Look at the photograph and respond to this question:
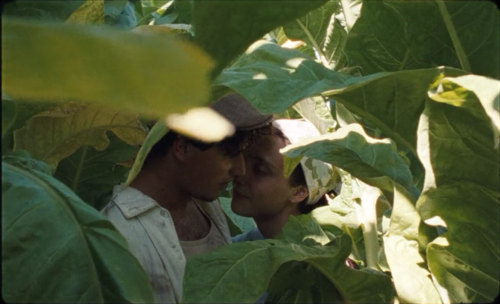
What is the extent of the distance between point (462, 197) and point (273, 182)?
3.01 ft

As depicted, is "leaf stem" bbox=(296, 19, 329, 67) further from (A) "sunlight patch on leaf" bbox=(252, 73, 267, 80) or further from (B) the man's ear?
(A) "sunlight patch on leaf" bbox=(252, 73, 267, 80)

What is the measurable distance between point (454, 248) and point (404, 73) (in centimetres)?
28

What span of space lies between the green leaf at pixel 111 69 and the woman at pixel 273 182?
1.76 m

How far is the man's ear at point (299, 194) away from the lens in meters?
2.15

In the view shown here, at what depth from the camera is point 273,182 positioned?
209 centimetres

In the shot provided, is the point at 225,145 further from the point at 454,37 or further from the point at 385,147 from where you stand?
the point at 454,37

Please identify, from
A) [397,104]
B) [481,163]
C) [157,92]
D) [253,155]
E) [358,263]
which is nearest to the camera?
[157,92]

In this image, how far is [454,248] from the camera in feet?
4.10

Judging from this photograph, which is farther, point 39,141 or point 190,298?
point 39,141

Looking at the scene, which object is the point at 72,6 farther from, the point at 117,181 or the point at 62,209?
A: the point at 117,181

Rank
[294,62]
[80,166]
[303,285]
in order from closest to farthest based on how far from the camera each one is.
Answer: [294,62], [303,285], [80,166]

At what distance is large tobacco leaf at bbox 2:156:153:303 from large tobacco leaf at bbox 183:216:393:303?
0.80ft

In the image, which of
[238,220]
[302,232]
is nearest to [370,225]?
[302,232]

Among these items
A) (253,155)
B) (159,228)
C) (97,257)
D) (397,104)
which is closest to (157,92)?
(97,257)
